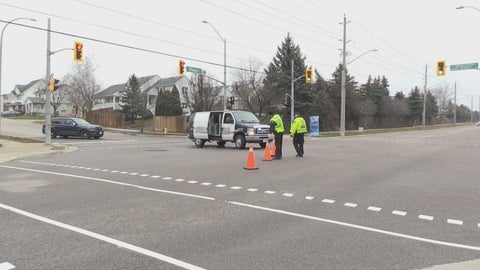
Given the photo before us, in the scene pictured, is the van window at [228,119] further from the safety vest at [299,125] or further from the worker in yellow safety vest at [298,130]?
the safety vest at [299,125]

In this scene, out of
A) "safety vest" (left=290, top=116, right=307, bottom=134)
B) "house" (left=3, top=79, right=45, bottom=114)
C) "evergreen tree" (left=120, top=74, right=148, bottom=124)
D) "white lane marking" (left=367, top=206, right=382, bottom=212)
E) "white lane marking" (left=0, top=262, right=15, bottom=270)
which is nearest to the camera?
"white lane marking" (left=0, top=262, right=15, bottom=270)

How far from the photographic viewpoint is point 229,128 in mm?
24156

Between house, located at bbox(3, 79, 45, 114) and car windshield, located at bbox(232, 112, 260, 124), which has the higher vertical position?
house, located at bbox(3, 79, 45, 114)

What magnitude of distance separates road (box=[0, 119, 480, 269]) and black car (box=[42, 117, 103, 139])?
24.7 metres

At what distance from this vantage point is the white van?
23350mm

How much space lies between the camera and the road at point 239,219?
5.31 metres

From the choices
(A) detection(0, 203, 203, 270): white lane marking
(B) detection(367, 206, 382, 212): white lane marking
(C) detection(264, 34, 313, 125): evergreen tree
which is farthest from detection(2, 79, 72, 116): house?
(B) detection(367, 206, 382, 212): white lane marking

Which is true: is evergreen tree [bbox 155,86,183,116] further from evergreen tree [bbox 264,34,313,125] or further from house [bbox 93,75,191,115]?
house [bbox 93,75,191,115]

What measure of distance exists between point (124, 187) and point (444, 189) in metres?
7.11

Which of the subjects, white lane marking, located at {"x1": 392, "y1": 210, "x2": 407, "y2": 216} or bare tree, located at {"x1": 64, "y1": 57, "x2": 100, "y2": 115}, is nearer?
white lane marking, located at {"x1": 392, "y1": 210, "x2": 407, "y2": 216}

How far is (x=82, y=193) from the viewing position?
977cm

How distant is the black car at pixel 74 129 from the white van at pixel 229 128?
1400 centimetres

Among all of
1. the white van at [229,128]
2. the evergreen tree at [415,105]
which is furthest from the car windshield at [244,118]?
the evergreen tree at [415,105]

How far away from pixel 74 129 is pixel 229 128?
60.2 ft
